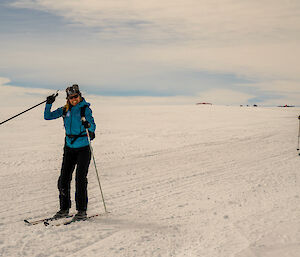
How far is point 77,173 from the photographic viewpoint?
5844 millimetres

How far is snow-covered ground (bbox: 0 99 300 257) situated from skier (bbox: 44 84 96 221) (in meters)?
0.44

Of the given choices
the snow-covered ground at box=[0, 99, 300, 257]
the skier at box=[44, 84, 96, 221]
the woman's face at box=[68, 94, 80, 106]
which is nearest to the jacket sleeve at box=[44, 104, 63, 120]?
the skier at box=[44, 84, 96, 221]

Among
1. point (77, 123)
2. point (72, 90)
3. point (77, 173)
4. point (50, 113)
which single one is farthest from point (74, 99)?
point (77, 173)

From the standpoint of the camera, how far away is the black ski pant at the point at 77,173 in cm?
585

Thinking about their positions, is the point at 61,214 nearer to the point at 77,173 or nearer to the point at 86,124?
the point at 77,173

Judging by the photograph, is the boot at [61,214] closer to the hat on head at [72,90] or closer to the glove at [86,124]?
the glove at [86,124]

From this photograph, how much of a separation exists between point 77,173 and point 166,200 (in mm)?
1983

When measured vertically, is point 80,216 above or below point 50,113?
below

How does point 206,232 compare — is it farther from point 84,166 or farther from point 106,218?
point 84,166

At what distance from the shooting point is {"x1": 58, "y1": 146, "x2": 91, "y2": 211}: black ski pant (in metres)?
5.85

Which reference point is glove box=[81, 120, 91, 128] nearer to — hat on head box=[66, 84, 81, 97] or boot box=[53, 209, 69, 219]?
hat on head box=[66, 84, 81, 97]

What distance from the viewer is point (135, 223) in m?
5.70

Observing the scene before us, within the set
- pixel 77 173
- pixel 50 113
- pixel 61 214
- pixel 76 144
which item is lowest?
pixel 61 214

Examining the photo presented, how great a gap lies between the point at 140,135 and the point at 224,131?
14.3 feet
